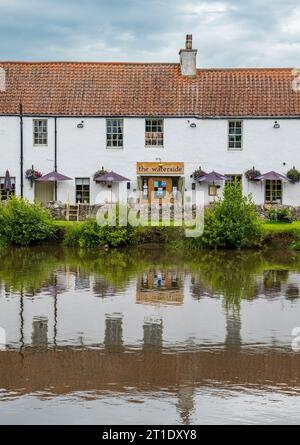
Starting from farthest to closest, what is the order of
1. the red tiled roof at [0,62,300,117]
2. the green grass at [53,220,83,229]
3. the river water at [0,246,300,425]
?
the red tiled roof at [0,62,300,117] < the green grass at [53,220,83,229] < the river water at [0,246,300,425]

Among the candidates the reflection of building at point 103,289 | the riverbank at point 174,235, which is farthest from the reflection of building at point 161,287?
the riverbank at point 174,235

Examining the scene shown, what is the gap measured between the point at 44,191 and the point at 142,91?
736 cm

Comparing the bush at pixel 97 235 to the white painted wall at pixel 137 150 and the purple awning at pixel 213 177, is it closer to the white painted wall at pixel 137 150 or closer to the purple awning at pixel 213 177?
the white painted wall at pixel 137 150

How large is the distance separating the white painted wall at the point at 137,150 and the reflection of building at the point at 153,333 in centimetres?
2224

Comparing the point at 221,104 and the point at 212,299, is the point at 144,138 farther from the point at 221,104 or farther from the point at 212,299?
the point at 212,299

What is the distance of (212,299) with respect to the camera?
22.0 meters

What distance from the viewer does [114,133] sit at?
41000mm

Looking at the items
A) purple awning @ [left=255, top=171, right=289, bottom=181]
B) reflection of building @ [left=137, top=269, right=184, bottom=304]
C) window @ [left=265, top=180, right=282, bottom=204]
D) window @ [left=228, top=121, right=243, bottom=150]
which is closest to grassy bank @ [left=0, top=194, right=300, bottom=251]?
purple awning @ [left=255, top=171, right=289, bottom=181]

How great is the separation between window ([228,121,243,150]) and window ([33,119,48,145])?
31.4ft

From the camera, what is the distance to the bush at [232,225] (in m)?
33.4

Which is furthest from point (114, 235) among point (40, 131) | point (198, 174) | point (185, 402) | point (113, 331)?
point (185, 402)

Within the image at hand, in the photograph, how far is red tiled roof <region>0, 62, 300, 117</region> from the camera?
133 feet

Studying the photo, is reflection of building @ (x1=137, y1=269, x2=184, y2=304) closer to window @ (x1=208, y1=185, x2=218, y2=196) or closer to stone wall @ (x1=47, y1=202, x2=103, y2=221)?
stone wall @ (x1=47, y1=202, x2=103, y2=221)
